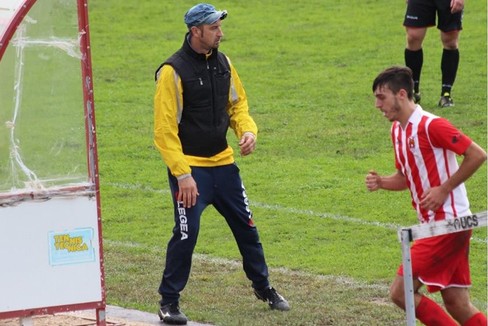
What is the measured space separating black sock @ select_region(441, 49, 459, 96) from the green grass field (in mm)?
294

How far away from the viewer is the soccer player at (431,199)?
790cm

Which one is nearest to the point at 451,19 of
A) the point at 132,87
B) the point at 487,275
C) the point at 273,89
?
the point at 273,89

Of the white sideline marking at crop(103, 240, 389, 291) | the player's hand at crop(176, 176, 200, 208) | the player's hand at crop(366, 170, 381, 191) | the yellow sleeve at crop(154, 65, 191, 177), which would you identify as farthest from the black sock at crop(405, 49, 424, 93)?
the player's hand at crop(366, 170, 381, 191)

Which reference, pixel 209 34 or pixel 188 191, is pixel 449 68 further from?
pixel 188 191

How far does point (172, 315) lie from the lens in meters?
9.27

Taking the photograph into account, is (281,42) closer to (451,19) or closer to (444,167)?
(451,19)

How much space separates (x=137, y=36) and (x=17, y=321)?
1128 centimetres

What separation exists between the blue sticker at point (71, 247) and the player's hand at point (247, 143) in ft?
3.85

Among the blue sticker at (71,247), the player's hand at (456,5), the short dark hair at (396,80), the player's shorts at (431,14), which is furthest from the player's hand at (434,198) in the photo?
the player's shorts at (431,14)

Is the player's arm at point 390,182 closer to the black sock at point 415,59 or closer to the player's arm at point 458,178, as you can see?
the player's arm at point 458,178

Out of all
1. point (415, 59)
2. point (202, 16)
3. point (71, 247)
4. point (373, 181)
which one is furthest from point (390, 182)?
point (415, 59)

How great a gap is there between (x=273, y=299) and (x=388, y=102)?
2.16 metres

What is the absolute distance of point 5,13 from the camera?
857cm

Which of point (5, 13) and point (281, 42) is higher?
point (5, 13)
